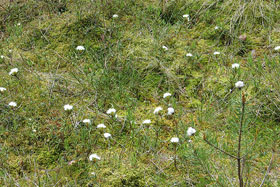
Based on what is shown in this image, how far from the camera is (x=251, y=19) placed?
11.0 ft

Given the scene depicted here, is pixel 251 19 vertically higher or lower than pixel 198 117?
higher

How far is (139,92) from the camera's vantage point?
279cm

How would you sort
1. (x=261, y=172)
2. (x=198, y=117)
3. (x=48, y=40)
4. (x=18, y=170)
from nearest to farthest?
(x=261, y=172) < (x=18, y=170) < (x=198, y=117) < (x=48, y=40)

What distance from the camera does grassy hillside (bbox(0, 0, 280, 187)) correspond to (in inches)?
76.3

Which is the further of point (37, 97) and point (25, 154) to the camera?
point (37, 97)

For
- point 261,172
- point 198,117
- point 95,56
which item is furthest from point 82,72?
point 261,172

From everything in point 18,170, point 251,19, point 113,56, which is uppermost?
point 251,19

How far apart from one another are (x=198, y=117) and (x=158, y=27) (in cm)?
156

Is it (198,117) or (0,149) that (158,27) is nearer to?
(198,117)

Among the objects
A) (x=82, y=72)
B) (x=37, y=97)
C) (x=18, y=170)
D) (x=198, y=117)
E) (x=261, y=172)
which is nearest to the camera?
(x=261, y=172)

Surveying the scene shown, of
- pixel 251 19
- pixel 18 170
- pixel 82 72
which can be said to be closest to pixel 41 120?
pixel 18 170

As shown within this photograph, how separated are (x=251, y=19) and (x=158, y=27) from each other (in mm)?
1127

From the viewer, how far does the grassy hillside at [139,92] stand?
6.36ft

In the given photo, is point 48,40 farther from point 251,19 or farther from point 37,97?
point 251,19
